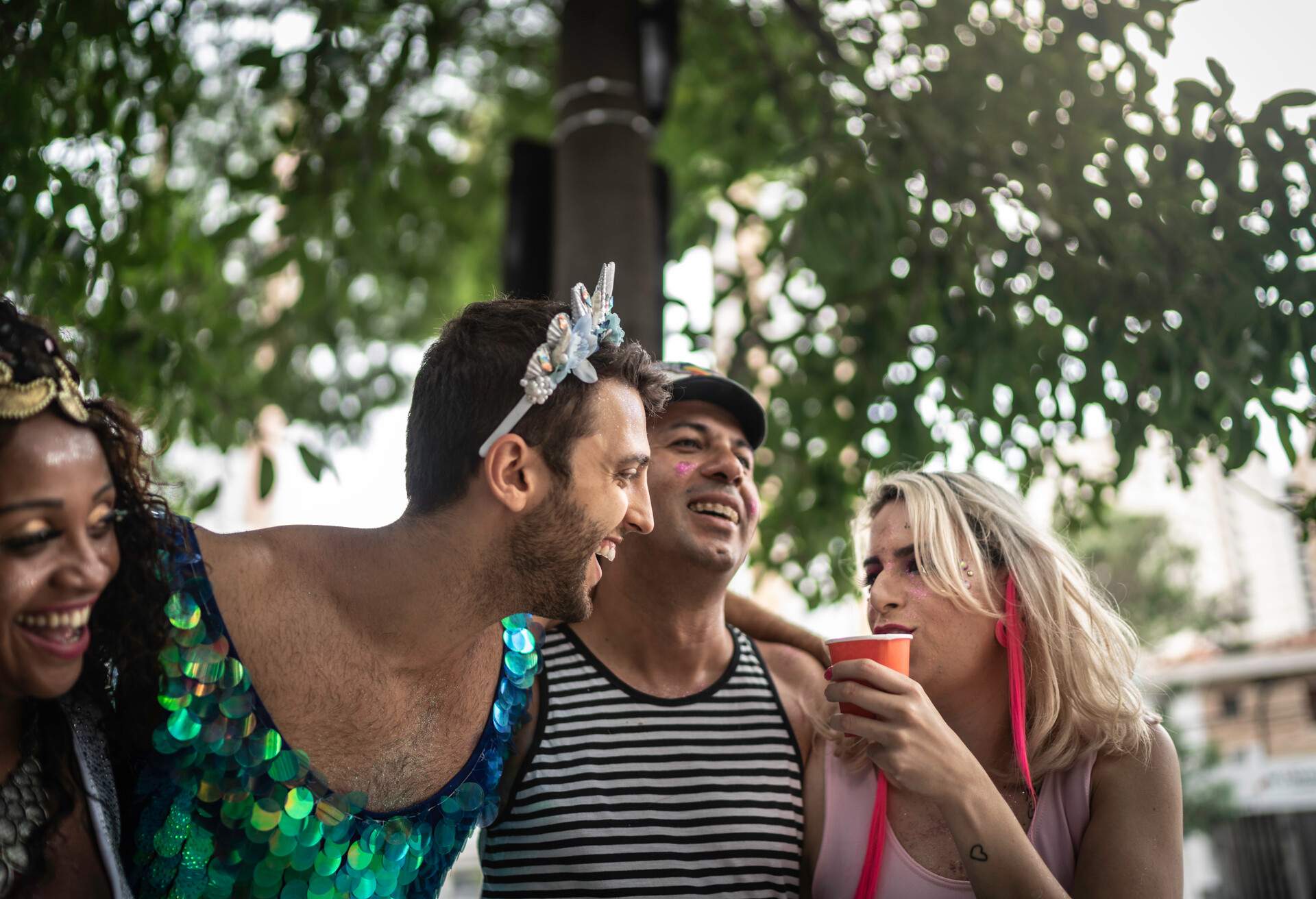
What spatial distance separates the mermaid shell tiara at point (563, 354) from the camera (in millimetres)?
2539

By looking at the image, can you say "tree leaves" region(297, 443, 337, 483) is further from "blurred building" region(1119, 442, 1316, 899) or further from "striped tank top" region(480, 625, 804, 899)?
"blurred building" region(1119, 442, 1316, 899)

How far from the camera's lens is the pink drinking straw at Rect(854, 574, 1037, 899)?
2.68 m

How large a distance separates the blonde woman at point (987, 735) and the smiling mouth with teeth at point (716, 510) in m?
0.43

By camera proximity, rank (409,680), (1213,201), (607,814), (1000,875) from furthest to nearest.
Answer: (1213,201)
(607,814)
(409,680)
(1000,875)

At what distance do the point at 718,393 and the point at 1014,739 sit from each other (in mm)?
1337

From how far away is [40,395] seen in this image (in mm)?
1922

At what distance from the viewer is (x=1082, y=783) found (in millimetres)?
2631

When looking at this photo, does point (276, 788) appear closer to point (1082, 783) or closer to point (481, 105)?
point (1082, 783)

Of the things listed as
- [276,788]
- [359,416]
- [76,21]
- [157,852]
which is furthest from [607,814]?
[359,416]

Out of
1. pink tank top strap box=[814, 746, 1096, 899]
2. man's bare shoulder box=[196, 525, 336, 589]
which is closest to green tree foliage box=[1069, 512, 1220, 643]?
pink tank top strap box=[814, 746, 1096, 899]

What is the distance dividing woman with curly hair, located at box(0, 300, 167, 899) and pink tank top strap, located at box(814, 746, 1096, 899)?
65.3 inches

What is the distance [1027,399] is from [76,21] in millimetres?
3946

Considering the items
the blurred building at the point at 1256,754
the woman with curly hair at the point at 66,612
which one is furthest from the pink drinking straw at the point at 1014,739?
the blurred building at the point at 1256,754

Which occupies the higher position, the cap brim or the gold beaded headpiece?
the cap brim
